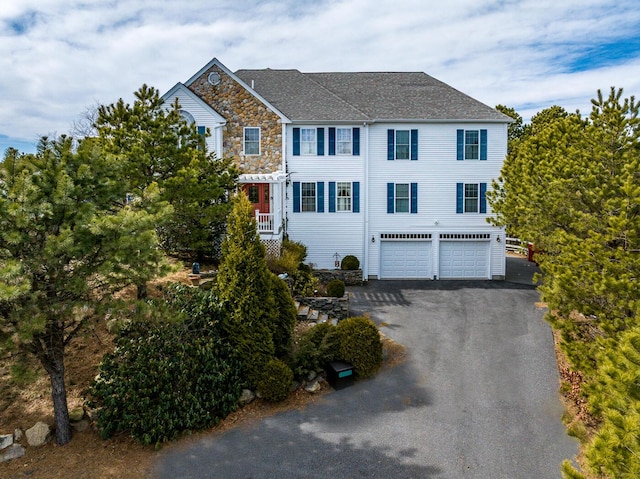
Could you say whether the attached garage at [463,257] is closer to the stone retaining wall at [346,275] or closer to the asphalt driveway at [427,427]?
the stone retaining wall at [346,275]

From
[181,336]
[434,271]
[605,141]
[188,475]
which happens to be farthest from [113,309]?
[434,271]

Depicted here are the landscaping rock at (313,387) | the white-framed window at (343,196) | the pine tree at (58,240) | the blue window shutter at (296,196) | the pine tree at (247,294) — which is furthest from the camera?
the white-framed window at (343,196)

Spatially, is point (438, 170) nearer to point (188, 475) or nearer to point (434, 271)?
point (434, 271)

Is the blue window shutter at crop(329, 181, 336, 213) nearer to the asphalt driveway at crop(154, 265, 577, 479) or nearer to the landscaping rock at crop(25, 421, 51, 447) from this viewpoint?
the asphalt driveway at crop(154, 265, 577, 479)

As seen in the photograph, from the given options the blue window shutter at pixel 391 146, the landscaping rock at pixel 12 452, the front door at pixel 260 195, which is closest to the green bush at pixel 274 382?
→ the landscaping rock at pixel 12 452

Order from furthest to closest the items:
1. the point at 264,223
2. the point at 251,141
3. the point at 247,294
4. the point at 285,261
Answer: the point at 251,141 < the point at 264,223 < the point at 285,261 < the point at 247,294

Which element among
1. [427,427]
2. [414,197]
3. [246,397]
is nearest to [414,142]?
[414,197]

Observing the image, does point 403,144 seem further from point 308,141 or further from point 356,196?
point 308,141
